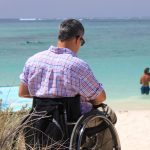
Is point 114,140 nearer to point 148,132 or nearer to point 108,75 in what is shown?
point 148,132

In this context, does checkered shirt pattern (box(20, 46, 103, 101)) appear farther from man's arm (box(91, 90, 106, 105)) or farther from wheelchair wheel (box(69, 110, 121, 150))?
wheelchair wheel (box(69, 110, 121, 150))

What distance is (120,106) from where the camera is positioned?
10602mm

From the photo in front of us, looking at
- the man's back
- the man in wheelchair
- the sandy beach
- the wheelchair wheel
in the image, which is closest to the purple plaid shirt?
the man in wheelchair

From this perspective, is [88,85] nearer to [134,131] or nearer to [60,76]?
[60,76]

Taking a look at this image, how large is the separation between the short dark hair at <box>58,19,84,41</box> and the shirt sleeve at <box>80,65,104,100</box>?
8.3 inches

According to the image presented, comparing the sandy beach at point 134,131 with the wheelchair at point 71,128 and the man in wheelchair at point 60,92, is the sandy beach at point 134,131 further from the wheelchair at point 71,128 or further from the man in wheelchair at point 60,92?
the man in wheelchair at point 60,92

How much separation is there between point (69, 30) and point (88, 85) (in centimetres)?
34

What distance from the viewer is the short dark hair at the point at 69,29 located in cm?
288

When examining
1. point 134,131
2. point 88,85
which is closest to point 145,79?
point 134,131

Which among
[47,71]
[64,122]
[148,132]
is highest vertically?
[47,71]

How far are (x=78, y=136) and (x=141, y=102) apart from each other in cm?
848

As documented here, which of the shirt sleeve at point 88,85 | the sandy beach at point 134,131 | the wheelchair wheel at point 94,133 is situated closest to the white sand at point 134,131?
the sandy beach at point 134,131

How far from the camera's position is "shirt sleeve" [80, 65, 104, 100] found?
9.36 feet

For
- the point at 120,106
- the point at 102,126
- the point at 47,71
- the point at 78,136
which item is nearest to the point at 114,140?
the point at 102,126
